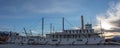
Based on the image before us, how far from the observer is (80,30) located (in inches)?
5586

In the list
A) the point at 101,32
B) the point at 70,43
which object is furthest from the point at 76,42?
the point at 101,32

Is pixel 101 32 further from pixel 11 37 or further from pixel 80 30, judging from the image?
pixel 11 37

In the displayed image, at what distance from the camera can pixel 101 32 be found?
139 m

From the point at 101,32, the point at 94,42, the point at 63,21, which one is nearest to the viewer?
the point at 94,42

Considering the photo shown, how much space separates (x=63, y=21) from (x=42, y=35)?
16425 mm

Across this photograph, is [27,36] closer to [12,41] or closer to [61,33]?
[12,41]

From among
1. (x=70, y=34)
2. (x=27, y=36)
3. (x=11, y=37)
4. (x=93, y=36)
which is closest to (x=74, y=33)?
(x=70, y=34)

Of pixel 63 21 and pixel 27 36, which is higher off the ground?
pixel 63 21

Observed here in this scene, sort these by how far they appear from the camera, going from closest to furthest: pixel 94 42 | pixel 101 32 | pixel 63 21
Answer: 1. pixel 94 42
2. pixel 101 32
3. pixel 63 21

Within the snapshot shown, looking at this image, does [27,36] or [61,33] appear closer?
[61,33]

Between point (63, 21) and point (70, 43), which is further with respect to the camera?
point (63, 21)

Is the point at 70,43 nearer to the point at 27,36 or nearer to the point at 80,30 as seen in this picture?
the point at 80,30

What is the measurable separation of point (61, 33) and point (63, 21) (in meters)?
10.7

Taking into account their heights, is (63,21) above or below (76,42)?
above
